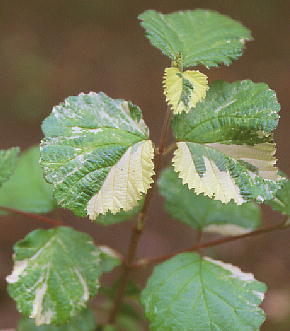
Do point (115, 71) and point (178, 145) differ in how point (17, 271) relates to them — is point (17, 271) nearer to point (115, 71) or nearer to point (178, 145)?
point (178, 145)

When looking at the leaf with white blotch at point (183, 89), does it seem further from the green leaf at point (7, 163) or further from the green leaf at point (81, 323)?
the green leaf at point (81, 323)

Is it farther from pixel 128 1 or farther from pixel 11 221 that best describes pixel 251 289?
pixel 128 1

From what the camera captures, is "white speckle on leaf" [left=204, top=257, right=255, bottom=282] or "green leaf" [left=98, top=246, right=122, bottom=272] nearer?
"white speckle on leaf" [left=204, top=257, right=255, bottom=282]

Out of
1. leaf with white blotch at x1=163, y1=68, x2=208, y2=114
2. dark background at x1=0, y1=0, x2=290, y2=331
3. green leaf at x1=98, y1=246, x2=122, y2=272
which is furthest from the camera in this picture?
dark background at x1=0, y1=0, x2=290, y2=331

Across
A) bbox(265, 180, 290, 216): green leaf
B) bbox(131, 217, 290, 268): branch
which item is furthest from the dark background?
bbox(265, 180, 290, 216): green leaf

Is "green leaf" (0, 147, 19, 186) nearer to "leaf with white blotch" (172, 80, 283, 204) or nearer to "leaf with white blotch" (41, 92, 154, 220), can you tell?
"leaf with white blotch" (41, 92, 154, 220)
